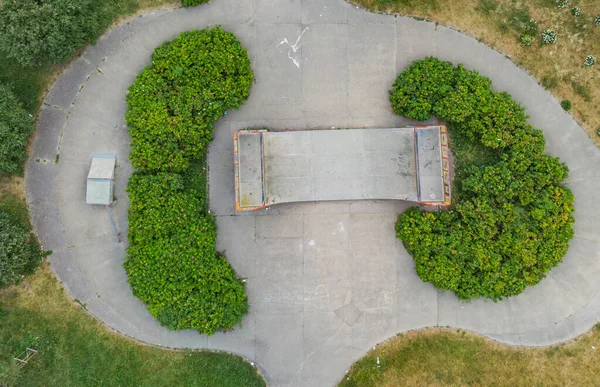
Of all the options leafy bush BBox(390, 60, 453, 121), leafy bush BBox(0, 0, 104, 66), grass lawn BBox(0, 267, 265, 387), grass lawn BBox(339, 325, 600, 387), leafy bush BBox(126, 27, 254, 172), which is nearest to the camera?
leafy bush BBox(0, 0, 104, 66)

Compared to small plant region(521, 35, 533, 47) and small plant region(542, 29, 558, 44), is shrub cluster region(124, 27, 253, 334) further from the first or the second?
small plant region(542, 29, 558, 44)

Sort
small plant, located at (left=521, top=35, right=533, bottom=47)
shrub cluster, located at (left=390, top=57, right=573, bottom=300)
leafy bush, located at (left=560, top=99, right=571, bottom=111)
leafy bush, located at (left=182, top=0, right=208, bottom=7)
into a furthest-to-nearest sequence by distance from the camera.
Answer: leafy bush, located at (left=560, top=99, right=571, bottom=111)
small plant, located at (left=521, top=35, right=533, bottom=47)
leafy bush, located at (left=182, top=0, right=208, bottom=7)
shrub cluster, located at (left=390, top=57, right=573, bottom=300)

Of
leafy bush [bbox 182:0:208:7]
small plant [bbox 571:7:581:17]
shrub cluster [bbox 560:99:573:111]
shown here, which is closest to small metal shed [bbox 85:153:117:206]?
leafy bush [bbox 182:0:208:7]

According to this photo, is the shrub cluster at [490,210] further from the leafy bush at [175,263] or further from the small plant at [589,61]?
the leafy bush at [175,263]

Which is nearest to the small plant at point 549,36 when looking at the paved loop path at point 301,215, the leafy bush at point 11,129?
the paved loop path at point 301,215

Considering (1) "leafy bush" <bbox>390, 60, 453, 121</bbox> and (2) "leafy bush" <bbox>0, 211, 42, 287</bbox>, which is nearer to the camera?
(2) "leafy bush" <bbox>0, 211, 42, 287</bbox>

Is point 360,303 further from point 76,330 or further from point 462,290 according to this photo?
point 76,330

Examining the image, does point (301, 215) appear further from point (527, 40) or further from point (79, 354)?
point (527, 40)
